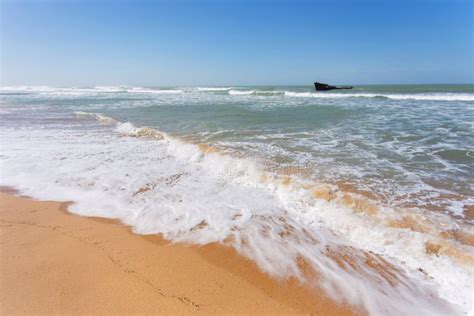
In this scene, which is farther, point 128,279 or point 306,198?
point 306,198

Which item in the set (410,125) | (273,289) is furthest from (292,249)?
(410,125)

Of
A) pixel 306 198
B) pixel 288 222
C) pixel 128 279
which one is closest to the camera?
pixel 128 279

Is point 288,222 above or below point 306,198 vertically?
below

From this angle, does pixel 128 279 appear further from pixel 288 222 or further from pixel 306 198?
pixel 306 198

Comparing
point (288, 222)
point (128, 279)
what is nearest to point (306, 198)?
point (288, 222)

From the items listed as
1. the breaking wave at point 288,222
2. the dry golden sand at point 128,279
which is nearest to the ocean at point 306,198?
the breaking wave at point 288,222

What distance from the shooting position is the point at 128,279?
9.95ft

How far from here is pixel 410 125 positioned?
13312mm

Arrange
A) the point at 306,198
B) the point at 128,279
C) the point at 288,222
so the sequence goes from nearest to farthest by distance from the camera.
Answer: the point at 128,279 → the point at 288,222 → the point at 306,198

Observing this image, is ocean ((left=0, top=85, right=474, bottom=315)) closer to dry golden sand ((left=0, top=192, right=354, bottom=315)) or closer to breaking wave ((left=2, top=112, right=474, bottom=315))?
breaking wave ((left=2, top=112, right=474, bottom=315))

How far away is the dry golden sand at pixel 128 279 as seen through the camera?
8.86 ft

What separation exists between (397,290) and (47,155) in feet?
28.6

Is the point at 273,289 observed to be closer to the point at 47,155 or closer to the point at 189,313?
the point at 189,313

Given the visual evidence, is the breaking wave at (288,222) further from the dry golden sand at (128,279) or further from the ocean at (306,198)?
the dry golden sand at (128,279)
